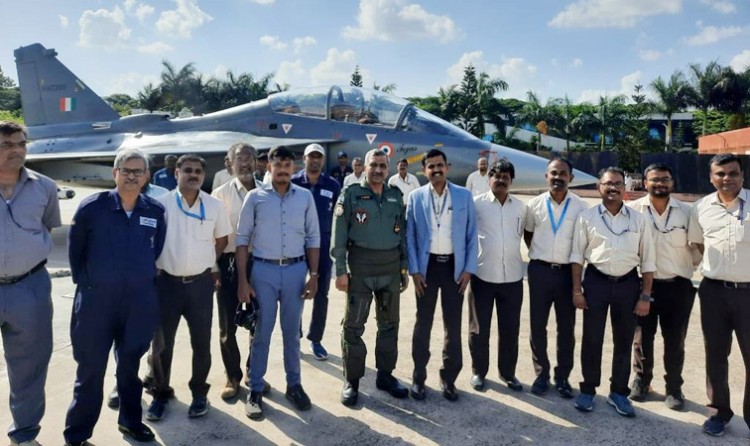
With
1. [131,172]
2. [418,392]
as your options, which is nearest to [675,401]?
[418,392]

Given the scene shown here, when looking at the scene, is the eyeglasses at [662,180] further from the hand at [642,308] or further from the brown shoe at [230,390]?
the brown shoe at [230,390]

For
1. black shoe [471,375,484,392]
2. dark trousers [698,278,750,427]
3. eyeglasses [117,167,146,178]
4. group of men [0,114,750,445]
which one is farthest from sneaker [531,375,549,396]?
eyeglasses [117,167,146,178]

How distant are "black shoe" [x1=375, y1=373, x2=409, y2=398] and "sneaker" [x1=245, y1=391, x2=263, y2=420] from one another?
0.99 metres

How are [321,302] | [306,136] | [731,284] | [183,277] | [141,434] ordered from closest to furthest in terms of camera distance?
1. [141,434]
2. [731,284]
3. [183,277]
4. [321,302]
5. [306,136]

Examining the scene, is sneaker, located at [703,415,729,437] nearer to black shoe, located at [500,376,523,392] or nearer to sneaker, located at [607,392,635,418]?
sneaker, located at [607,392,635,418]

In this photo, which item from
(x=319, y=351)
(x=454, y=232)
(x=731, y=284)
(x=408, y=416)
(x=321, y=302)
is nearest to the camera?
(x=731, y=284)

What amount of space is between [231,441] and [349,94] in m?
7.86

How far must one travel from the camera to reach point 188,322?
3.68 metres

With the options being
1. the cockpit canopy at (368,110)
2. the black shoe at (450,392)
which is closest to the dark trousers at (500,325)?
the black shoe at (450,392)

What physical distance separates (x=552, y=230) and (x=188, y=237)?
2.85m

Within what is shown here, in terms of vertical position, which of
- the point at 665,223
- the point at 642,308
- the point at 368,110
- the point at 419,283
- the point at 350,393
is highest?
the point at 368,110

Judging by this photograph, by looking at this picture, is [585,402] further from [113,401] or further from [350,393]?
[113,401]

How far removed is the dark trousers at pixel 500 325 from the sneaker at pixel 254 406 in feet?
5.82

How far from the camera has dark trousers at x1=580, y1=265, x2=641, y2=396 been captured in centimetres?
379
